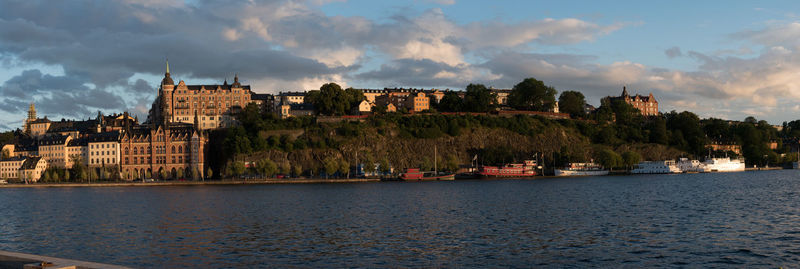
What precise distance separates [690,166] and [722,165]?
956 cm

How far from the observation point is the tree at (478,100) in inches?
5517

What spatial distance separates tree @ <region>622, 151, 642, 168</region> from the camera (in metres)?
131

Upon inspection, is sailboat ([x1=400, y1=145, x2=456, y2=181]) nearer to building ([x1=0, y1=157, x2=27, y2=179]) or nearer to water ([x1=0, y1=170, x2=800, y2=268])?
water ([x1=0, y1=170, x2=800, y2=268])

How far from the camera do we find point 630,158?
131m

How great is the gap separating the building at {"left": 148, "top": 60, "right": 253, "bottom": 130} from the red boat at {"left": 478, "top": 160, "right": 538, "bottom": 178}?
2215 inches

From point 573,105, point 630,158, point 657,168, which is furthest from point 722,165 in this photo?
point 573,105

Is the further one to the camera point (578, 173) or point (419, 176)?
point (578, 173)

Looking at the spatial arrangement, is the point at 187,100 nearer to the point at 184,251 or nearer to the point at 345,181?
the point at 345,181

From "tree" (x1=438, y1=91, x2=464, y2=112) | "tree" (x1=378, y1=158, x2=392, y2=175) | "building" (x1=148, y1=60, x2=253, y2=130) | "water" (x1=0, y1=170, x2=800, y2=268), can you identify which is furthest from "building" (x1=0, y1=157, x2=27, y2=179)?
"tree" (x1=438, y1=91, x2=464, y2=112)

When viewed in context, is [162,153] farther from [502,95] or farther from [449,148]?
[502,95]

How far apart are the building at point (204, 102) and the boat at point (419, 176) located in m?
46.2

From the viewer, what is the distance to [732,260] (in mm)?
26984

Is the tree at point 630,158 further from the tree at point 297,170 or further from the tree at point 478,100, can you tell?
the tree at point 297,170

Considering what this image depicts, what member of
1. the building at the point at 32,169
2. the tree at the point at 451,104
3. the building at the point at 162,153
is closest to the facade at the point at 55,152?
the building at the point at 32,169
